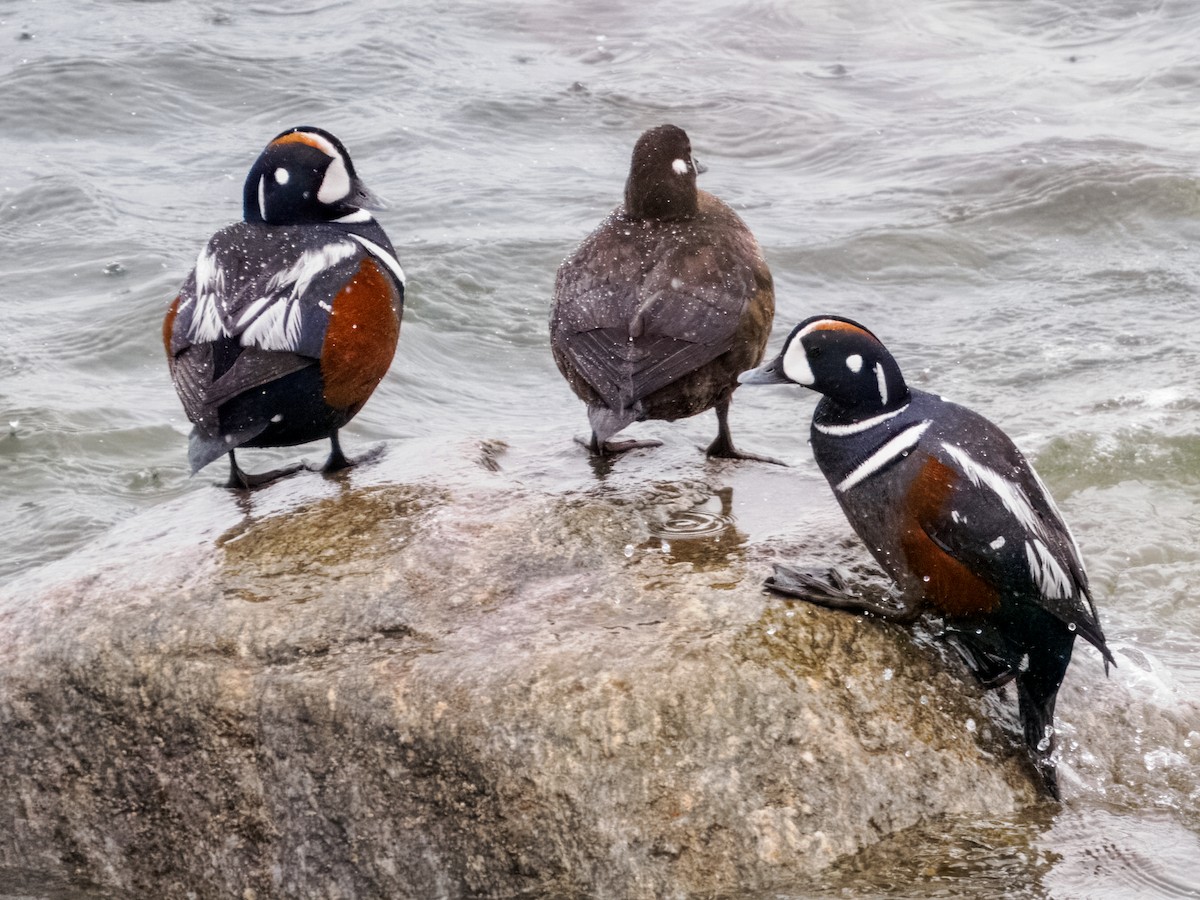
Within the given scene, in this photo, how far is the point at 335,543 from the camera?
15.5ft

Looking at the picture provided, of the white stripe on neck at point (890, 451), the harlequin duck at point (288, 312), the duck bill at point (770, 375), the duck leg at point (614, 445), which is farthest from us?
the duck leg at point (614, 445)

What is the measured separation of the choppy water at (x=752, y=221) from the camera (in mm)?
5969

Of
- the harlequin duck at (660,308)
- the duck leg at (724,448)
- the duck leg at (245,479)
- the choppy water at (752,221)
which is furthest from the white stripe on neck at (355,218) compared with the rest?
the duck leg at (724,448)

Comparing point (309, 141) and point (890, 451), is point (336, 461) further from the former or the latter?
point (890, 451)

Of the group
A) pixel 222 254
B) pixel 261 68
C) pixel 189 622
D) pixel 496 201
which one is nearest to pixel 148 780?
pixel 189 622

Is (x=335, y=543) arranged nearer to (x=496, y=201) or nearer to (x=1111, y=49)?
(x=496, y=201)

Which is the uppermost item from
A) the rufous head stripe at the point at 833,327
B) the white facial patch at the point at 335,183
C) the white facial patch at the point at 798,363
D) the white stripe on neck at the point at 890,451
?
the white facial patch at the point at 335,183

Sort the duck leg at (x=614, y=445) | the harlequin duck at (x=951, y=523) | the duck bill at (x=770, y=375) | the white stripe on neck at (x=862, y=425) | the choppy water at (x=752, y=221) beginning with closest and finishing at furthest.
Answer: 1. the harlequin duck at (x=951, y=523)
2. the white stripe on neck at (x=862, y=425)
3. the duck bill at (x=770, y=375)
4. the duck leg at (x=614, y=445)
5. the choppy water at (x=752, y=221)

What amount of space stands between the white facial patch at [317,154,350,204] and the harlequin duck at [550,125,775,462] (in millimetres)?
870

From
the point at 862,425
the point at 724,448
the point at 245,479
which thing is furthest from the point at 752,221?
the point at 862,425

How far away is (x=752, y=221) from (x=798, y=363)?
7.00m

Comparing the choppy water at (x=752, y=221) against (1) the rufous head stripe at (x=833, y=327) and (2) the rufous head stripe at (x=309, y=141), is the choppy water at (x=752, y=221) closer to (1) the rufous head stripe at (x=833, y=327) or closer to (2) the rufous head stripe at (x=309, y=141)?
(1) the rufous head stripe at (x=833, y=327)

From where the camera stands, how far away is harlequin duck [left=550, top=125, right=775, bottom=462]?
5.22 metres

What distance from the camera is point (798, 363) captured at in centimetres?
438
